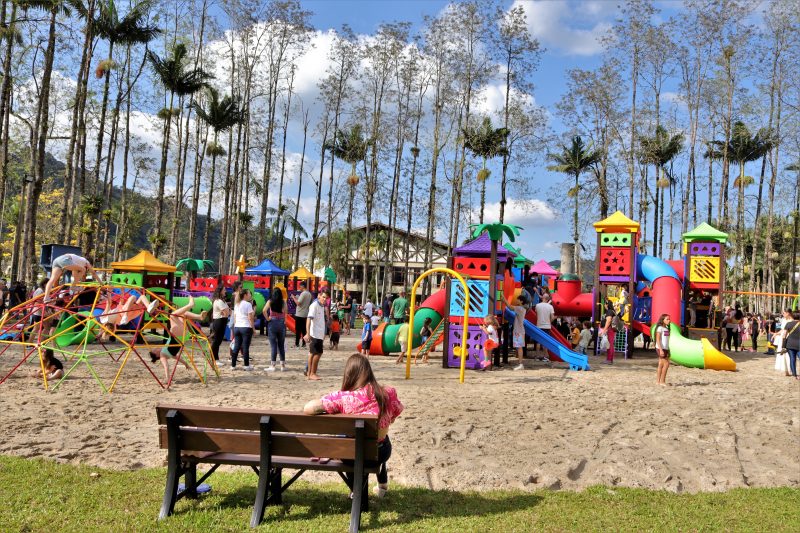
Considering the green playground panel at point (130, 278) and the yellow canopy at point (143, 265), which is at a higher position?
the yellow canopy at point (143, 265)

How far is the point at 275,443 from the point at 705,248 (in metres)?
18.0

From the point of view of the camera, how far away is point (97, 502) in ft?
15.4

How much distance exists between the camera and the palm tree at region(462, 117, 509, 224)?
31186 millimetres

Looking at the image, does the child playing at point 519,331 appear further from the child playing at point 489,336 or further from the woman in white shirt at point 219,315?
the woman in white shirt at point 219,315

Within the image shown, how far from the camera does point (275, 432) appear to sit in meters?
4.48

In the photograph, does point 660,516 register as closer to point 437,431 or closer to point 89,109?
point 437,431

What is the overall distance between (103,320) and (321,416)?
24.8ft

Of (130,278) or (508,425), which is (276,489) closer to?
(508,425)

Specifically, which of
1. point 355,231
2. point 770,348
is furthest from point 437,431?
point 355,231

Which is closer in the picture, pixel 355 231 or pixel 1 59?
pixel 1 59

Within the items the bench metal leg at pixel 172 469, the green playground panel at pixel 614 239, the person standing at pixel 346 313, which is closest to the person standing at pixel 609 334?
the green playground panel at pixel 614 239

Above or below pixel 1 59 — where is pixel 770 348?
below

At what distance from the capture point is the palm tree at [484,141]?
3119 centimetres

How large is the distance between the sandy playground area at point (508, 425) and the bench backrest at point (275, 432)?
1.54 m
